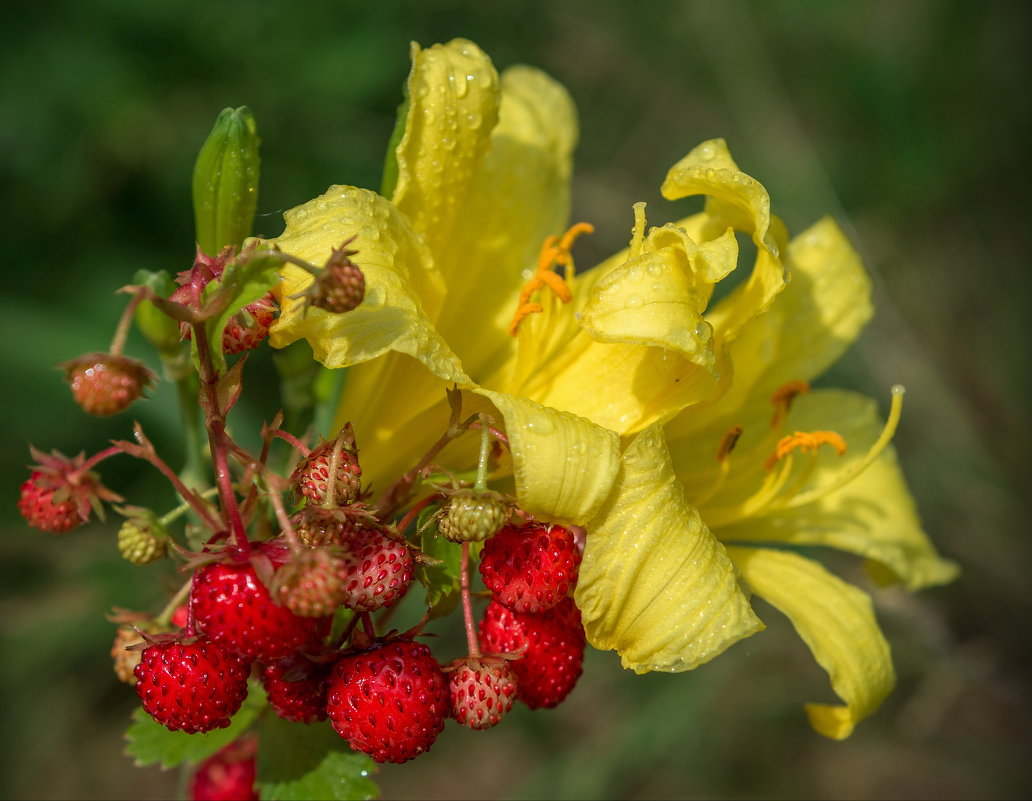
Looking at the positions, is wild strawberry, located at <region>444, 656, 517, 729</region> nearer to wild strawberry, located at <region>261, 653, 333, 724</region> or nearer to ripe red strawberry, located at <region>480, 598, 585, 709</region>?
ripe red strawberry, located at <region>480, 598, 585, 709</region>

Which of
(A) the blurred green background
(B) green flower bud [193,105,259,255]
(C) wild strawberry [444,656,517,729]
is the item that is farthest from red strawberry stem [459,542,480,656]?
(A) the blurred green background

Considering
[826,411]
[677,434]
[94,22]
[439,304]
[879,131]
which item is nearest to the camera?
[439,304]

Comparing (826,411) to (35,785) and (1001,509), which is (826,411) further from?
(35,785)

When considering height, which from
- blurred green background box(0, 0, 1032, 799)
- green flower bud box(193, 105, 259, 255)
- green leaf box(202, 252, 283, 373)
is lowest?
blurred green background box(0, 0, 1032, 799)

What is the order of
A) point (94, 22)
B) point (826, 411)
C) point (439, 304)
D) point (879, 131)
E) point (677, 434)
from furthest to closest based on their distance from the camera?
point (879, 131) → point (94, 22) → point (826, 411) → point (677, 434) → point (439, 304)

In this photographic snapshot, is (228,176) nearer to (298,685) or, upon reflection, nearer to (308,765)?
(298,685)

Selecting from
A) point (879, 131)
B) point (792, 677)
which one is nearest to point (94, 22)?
point (879, 131)

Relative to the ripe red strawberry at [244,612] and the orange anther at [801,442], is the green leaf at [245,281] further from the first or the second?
the orange anther at [801,442]

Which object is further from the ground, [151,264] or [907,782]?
[151,264]
